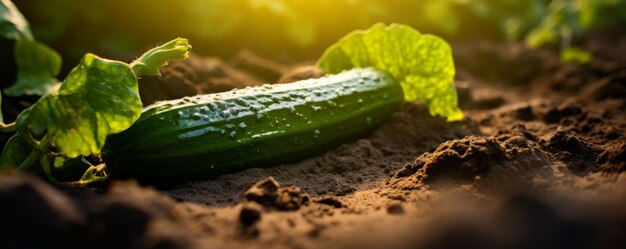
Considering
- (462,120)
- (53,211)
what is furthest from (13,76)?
(462,120)

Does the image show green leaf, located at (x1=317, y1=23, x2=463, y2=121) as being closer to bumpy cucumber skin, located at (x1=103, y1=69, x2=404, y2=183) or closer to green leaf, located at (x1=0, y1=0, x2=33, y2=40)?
bumpy cucumber skin, located at (x1=103, y1=69, x2=404, y2=183)

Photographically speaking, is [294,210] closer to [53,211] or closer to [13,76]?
[53,211]

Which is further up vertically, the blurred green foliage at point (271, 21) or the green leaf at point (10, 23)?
the blurred green foliage at point (271, 21)

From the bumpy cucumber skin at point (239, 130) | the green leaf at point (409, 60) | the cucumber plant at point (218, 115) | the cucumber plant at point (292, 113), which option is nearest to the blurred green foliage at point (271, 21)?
the green leaf at point (409, 60)

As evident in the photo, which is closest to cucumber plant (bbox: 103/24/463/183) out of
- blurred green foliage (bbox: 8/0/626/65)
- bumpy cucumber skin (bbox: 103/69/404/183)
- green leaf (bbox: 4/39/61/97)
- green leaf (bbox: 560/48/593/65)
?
bumpy cucumber skin (bbox: 103/69/404/183)

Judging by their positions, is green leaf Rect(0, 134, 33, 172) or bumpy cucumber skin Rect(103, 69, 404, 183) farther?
bumpy cucumber skin Rect(103, 69, 404, 183)

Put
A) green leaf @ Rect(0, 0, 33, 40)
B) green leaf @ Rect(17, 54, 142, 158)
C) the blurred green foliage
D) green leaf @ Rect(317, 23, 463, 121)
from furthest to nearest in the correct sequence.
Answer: the blurred green foliage
green leaf @ Rect(317, 23, 463, 121)
green leaf @ Rect(0, 0, 33, 40)
green leaf @ Rect(17, 54, 142, 158)

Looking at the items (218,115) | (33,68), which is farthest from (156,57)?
(33,68)

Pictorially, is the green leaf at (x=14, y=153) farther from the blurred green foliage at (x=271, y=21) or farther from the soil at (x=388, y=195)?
the blurred green foliage at (x=271, y=21)

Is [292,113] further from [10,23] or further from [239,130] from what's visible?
[10,23]
